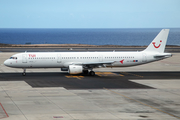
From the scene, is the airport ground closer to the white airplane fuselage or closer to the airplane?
the airplane

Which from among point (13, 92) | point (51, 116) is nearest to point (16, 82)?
point (13, 92)

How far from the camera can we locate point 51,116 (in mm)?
22406

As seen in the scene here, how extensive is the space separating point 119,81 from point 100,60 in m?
8.09

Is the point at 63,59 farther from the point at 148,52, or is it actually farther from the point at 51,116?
the point at 51,116

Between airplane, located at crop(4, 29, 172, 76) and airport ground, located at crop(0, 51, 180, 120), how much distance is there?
9.16ft

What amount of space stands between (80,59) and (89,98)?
712 inches

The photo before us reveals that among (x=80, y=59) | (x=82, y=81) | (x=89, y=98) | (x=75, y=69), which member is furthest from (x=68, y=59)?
(x=89, y=98)

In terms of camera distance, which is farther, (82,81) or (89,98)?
(82,81)

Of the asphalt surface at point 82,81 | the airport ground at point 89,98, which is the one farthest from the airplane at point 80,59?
Result: the airport ground at point 89,98

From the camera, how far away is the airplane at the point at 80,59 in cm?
4497

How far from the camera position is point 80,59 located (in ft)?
152

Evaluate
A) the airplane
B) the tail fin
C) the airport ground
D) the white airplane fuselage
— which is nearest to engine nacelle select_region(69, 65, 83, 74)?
the airplane

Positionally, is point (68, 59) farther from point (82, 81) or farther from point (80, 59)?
point (82, 81)

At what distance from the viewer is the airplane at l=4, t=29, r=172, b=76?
148 ft
